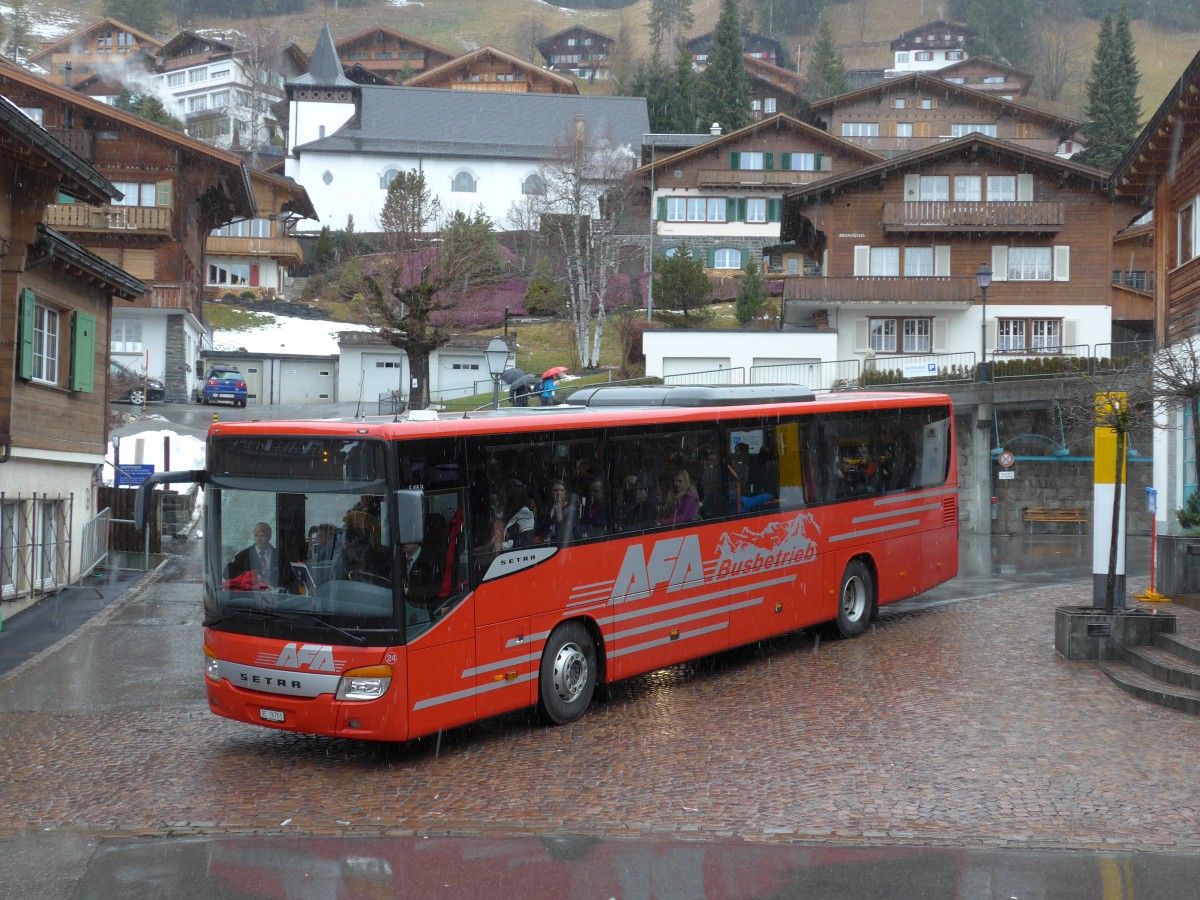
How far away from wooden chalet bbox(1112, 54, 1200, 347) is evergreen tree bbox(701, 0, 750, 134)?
218ft

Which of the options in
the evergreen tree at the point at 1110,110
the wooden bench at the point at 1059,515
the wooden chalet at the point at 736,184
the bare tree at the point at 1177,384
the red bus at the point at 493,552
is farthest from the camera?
the evergreen tree at the point at 1110,110

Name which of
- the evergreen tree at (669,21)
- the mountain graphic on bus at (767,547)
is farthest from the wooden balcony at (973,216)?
the evergreen tree at (669,21)

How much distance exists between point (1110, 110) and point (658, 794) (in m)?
84.5

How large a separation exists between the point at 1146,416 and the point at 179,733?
1088cm

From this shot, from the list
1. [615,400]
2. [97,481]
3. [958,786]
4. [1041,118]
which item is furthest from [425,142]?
[958,786]

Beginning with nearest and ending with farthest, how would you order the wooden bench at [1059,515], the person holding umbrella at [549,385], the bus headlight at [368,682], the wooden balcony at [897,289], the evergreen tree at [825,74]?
the bus headlight at [368,682] < the person holding umbrella at [549,385] < the wooden bench at [1059,515] < the wooden balcony at [897,289] < the evergreen tree at [825,74]

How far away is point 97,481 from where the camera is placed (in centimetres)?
2289

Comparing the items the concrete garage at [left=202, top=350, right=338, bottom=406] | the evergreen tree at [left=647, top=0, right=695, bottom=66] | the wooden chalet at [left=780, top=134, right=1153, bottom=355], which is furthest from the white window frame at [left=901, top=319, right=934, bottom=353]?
the evergreen tree at [left=647, top=0, right=695, bottom=66]

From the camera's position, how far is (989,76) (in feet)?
403

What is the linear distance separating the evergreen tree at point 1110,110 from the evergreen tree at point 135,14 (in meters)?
99.4

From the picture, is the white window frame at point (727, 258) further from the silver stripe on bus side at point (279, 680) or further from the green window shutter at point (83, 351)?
the silver stripe on bus side at point (279, 680)

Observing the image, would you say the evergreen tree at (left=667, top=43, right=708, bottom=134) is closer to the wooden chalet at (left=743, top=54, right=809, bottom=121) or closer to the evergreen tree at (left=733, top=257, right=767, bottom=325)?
the wooden chalet at (left=743, top=54, right=809, bottom=121)

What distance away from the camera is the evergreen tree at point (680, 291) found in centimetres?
5212

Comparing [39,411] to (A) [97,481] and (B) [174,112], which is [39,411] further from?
(B) [174,112]
